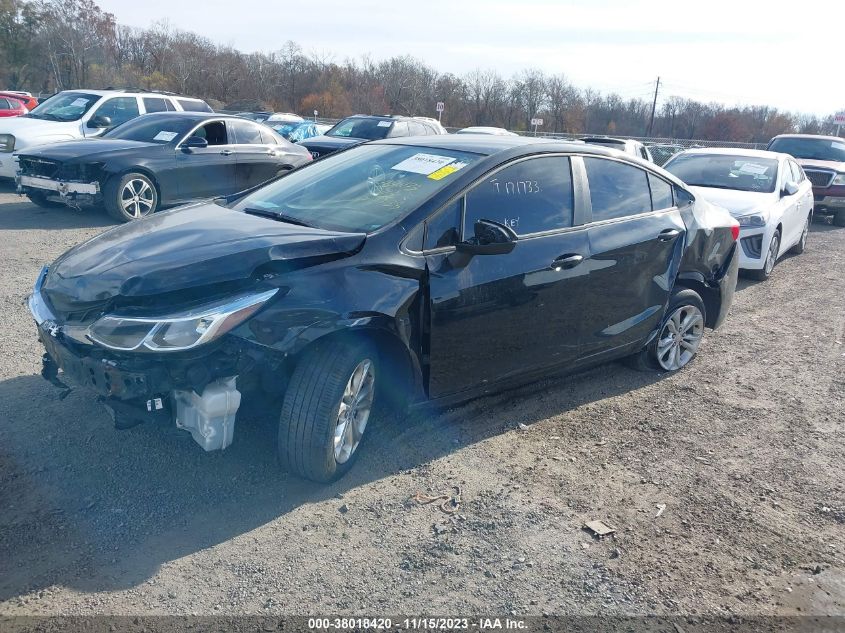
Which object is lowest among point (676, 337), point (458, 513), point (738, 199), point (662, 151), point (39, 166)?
point (662, 151)

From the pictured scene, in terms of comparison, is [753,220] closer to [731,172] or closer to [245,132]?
[731,172]

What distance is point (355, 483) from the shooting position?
12.3 ft

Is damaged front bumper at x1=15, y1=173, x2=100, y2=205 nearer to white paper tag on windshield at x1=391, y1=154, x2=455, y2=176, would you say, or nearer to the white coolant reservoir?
white paper tag on windshield at x1=391, y1=154, x2=455, y2=176

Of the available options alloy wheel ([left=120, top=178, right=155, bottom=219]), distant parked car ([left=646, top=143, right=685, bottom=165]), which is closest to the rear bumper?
alloy wheel ([left=120, top=178, right=155, bottom=219])

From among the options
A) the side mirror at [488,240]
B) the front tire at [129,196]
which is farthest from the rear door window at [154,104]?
the side mirror at [488,240]

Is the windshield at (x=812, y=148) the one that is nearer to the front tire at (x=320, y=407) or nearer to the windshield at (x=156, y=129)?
the windshield at (x=156, y=129)

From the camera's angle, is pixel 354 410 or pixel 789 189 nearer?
pixel 354 410

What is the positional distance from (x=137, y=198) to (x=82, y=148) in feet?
3.10

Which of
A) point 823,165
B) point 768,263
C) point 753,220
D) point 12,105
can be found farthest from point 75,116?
point 823,165

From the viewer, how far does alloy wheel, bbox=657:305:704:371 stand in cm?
555

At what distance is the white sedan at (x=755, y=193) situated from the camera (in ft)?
29.6

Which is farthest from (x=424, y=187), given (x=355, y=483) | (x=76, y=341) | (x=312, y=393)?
(x=76, y=341)

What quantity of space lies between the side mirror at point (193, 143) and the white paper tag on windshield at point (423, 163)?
6822 mm

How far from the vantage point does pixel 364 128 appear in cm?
1574
